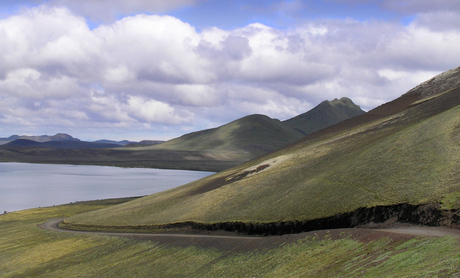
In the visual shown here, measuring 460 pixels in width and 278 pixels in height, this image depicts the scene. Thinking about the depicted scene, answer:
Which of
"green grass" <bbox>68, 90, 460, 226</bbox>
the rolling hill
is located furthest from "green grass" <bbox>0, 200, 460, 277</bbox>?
"green grass" <bbox>68, 90, 460, 226</bbox>

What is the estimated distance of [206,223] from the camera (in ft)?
162

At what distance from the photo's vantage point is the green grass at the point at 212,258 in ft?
72.7

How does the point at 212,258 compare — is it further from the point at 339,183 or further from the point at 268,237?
the point at 339,183

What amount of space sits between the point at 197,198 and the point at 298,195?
864 inches

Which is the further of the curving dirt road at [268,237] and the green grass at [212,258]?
the curving dirt road at [268,237]

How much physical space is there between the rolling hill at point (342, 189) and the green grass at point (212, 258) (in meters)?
6.05

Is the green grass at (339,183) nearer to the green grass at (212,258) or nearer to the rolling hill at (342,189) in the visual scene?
the rolling hill at (342,189)

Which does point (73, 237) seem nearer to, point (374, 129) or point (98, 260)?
point (98, 260)

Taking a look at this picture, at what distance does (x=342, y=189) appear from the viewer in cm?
4366

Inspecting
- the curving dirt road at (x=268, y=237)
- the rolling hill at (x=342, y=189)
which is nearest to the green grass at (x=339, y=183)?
the rolling hill at (x=342, y=189)

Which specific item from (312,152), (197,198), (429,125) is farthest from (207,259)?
(312,152)

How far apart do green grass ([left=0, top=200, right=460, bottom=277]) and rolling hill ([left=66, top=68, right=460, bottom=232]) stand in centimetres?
605

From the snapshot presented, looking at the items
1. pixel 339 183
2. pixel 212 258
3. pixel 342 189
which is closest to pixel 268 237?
pixel 212 258

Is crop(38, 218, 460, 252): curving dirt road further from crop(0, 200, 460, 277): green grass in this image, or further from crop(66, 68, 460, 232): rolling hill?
crop(66, 68, 460, 232): rolling hill
